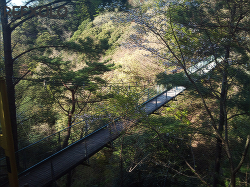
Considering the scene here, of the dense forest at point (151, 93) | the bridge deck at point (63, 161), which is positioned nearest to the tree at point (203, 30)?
the dense forest at point (151, 93)

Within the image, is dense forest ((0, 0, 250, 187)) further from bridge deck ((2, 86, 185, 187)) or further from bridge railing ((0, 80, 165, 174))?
bridge deck ((2, 86, 185, 187))

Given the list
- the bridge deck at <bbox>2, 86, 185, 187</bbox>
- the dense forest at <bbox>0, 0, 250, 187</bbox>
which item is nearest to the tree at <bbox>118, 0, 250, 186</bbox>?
the dense forest at <bbox>0, 0, 250, 187</bbox>

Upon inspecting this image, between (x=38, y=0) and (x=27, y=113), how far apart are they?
6057 millimetres

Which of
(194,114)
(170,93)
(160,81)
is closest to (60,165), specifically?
(160,81)

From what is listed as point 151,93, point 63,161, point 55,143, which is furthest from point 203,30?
point 55,143

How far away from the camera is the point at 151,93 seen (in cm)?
898

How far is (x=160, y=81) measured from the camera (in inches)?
220

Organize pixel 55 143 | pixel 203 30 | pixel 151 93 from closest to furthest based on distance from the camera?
pixel 203 30 → pixel 55 143 → pixel 151 93

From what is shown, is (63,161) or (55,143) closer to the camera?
(63,161)

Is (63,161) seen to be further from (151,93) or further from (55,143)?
(151,93)

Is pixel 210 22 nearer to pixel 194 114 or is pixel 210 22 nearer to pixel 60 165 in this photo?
pixel 60 165

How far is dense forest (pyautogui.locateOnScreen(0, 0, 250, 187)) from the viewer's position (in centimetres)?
364

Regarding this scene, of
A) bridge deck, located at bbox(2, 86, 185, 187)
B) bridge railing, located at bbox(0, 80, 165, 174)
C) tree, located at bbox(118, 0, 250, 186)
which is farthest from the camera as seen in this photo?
bridge railing, located at bbox(0, 80, 165, 174)

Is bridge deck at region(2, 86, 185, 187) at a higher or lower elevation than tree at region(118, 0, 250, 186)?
lower
